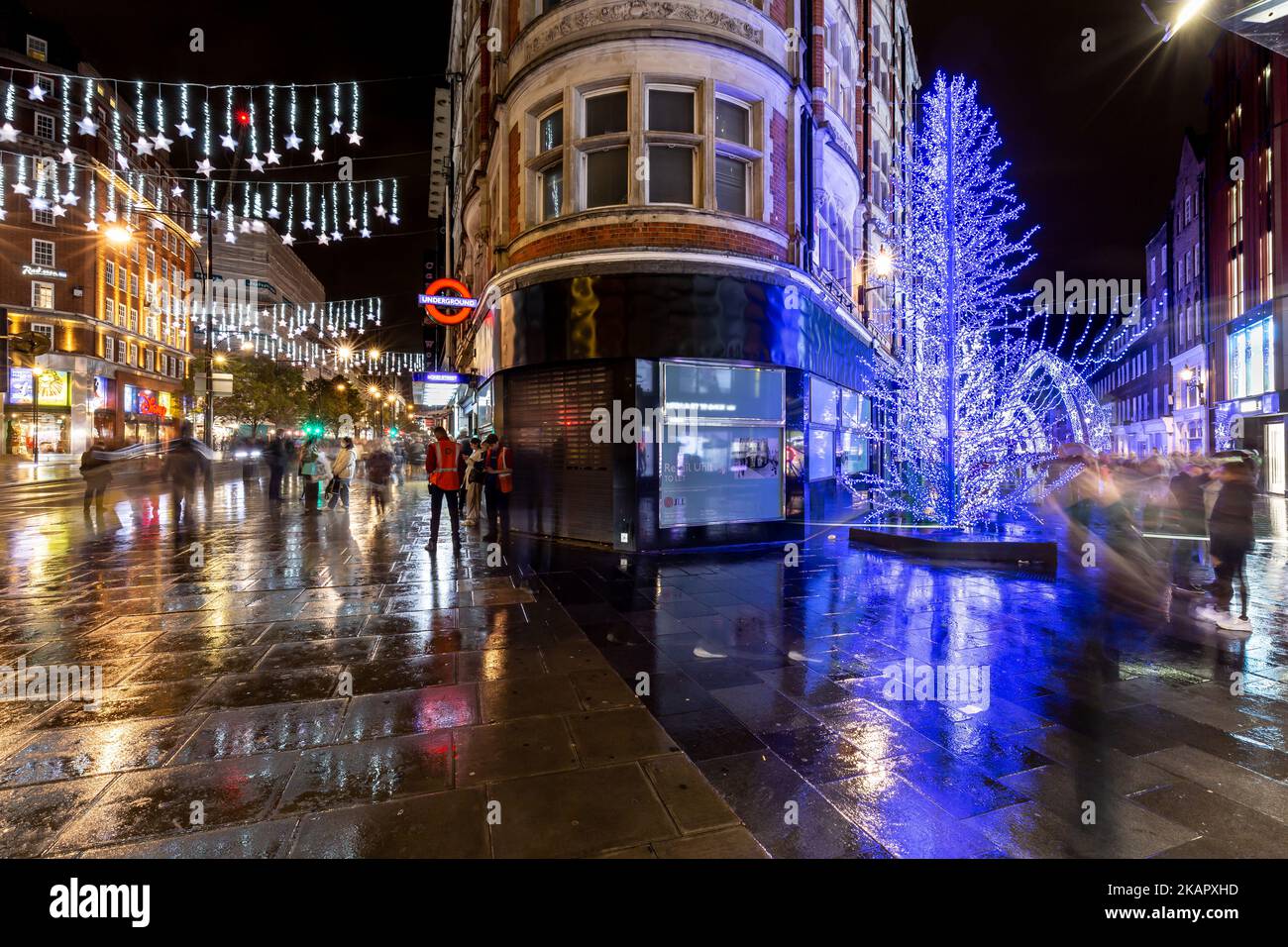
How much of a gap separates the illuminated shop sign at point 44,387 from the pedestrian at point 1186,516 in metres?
62.5

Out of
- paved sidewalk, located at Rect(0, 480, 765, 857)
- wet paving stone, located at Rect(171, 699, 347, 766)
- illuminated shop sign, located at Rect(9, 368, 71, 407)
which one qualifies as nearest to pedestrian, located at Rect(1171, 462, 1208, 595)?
paved sidewalk, located at Rect(0, 480, 765, 857)

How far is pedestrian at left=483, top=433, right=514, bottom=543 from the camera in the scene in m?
11.2

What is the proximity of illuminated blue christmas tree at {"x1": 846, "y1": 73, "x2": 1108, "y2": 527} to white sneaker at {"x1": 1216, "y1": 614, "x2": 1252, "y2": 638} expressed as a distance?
15.7 feet

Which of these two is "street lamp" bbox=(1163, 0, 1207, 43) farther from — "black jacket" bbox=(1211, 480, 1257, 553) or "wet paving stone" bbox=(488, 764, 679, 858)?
"wet paving stone" bbox=(488, 764, 679, 858)

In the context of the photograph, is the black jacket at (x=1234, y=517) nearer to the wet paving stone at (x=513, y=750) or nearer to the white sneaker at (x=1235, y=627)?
the white sneaker at (x=1235, y=627)

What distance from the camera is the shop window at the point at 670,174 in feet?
36.5

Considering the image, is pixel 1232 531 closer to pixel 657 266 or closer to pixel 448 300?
pixel 657 266

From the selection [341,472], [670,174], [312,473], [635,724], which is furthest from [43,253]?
[635,724]

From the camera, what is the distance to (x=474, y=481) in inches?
538

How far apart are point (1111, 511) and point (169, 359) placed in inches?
3274

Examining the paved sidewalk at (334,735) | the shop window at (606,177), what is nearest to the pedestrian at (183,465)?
the paved sidewalk at (334,735)

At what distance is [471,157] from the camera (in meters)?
18.5
